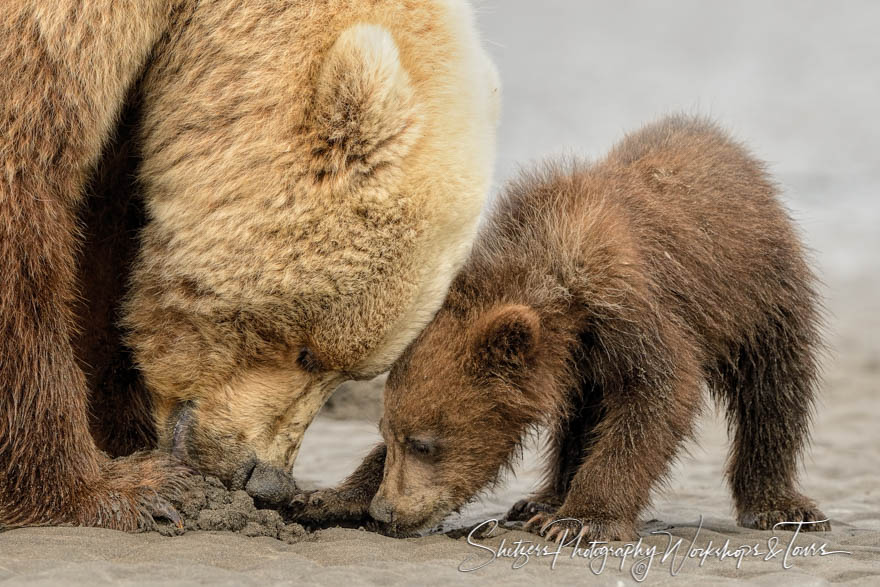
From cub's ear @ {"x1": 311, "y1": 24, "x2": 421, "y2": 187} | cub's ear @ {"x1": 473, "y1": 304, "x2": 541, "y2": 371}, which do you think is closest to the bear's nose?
cub's ear @ {"x1": 473, "y1": 304, "x2": 541, "y2": 371}

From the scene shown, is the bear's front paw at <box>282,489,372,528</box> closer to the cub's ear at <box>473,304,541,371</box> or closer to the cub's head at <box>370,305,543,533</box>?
the cub's head at <box>370,305,543,533</box>

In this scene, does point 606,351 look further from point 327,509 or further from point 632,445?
point 327,509

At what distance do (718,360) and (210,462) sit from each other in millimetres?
2621

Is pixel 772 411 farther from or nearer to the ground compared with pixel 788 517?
farther from the ground

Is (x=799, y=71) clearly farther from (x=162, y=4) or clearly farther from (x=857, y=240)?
(x=162, y=4)

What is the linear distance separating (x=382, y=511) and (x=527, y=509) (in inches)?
38.9

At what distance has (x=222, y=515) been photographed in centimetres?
486

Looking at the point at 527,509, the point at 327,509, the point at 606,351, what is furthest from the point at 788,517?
the point at 327,509

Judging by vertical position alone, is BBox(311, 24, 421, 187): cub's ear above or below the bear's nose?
above

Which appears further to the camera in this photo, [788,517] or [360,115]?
[788,517]

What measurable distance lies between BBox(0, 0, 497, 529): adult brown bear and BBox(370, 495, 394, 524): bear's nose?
1.65 ft

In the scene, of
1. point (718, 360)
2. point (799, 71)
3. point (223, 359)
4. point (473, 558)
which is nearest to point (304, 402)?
point (223, 359)

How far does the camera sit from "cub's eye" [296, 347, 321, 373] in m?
5.00

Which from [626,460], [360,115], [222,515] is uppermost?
[360,115]
